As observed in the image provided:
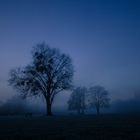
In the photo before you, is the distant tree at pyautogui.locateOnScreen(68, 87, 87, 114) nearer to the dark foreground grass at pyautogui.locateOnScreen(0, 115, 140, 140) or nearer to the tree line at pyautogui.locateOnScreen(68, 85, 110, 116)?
the tree line at pyautogui.locateOnScreen(68, 85, 110, 116)

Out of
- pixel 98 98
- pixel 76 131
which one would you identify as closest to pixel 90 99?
pixel 98 98

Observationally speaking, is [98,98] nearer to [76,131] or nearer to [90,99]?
[90,99]

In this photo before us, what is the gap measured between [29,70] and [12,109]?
87.0 m

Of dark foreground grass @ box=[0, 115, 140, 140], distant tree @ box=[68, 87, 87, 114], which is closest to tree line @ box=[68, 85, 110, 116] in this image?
distant tree @ box=[68, 87, 87, 114]

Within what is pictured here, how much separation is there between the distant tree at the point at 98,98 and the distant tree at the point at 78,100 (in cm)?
379

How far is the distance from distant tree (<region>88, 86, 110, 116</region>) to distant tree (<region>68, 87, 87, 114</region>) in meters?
3.79

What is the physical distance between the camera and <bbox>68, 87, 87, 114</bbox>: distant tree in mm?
100875

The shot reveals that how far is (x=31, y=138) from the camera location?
8.98m

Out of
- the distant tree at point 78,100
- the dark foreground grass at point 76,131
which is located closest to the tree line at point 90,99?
the distant tree at point 78,100

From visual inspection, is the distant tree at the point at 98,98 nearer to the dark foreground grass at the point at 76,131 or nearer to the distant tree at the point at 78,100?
the distant tree at the point at 78,100

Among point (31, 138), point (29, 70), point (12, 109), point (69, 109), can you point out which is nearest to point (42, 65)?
point (29, 70)

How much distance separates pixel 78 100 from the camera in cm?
10212

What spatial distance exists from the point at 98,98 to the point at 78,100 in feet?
32.3

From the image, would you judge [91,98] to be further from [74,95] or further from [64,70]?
[64,70]
